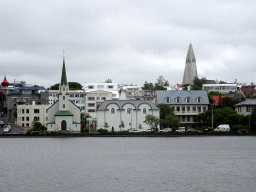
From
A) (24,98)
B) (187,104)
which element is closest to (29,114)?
(24,98)

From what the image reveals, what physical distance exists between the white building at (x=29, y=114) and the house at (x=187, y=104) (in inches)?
1342

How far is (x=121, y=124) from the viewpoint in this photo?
11044cm

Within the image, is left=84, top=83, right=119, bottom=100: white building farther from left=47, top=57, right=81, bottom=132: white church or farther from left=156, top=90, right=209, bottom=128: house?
left=47, top=57, right=81, bottom=132: white church

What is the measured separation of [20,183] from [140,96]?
111309 mm

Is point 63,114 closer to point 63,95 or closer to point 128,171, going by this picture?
point 63,95

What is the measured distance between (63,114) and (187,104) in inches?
1400

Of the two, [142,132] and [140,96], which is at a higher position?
[140,96]

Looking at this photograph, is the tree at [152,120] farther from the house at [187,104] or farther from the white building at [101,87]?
the white building at [101,87]

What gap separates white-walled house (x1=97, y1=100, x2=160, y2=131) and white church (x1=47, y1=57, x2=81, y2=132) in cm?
683

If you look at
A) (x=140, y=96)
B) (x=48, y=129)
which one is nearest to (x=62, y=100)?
(x=48, y=129)

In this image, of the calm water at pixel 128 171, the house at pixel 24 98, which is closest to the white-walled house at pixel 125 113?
the house at pixel 24 98

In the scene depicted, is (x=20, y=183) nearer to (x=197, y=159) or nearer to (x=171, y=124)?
(x=197, y=159)

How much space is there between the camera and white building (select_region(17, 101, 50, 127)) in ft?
408

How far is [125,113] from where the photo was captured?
112m
